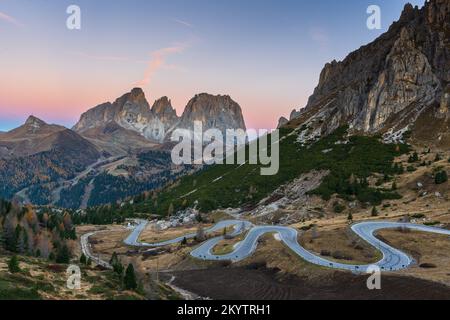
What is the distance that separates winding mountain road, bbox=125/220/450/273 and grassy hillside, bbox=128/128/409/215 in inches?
1193

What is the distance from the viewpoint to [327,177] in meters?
150

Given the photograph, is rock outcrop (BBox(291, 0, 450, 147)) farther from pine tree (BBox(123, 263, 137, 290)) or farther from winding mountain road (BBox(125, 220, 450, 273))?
pine tree (BBox(123, 263, 137, 290))

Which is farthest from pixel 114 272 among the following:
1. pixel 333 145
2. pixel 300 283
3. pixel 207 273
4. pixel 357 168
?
pixel 333 145

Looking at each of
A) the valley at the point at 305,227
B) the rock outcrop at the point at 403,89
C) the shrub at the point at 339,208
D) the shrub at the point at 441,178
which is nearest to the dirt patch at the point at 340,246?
the valley at the point at 305,227

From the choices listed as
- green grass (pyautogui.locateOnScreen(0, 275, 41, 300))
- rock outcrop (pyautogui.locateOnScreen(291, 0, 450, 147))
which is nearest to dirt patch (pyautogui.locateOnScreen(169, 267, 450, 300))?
green grass (pyautogui.locateOnScreen(0, 275, 41, 300))

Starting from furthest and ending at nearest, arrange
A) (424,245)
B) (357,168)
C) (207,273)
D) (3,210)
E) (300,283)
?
(357,168) → (3,210) → (207,273) → (424,245) → (300,283)

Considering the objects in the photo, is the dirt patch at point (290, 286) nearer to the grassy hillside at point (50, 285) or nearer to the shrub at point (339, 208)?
the grassy hillside at point (50, 285)

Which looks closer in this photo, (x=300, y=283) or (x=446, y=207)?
(x=300, y=283)

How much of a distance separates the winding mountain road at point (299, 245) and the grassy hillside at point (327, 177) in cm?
3030

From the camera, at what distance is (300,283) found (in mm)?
68812

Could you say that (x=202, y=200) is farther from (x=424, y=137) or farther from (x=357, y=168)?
(x=424, y=137)

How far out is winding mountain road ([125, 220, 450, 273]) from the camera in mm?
70125

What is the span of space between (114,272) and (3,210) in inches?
2692

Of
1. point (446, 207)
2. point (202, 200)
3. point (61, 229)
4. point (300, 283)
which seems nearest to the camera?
point (300, 283)
